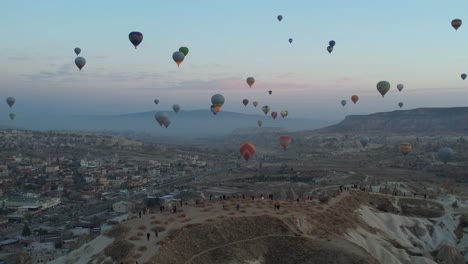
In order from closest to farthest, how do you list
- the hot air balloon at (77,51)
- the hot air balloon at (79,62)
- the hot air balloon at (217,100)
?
the hot air balloon at (217,100), the hot air balloon at (79,62), the hot air balloon at (77,51)

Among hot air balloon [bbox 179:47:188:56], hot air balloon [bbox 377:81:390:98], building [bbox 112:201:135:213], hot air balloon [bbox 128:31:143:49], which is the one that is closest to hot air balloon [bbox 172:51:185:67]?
hot air balloon [bbox 179:47:188:56]

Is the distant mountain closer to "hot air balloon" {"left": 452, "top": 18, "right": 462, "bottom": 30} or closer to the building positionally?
"hot air balloon" {"left": 452, "top": 18, "right": 462, "bottom": 30}

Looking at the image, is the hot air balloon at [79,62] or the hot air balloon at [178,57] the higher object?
the hot air balloon at [79,62]

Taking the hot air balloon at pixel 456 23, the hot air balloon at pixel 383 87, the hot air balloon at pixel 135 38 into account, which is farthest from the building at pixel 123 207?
the hot air balloon at pixel 456 23

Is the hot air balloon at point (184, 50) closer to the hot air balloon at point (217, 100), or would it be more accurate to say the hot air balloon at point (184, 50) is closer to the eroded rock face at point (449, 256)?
the hot air balloon at point (217, 100)

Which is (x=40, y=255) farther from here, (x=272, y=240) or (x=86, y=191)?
(x=86, y=191)

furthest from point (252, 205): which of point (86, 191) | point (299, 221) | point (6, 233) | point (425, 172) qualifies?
point (425, 172)
